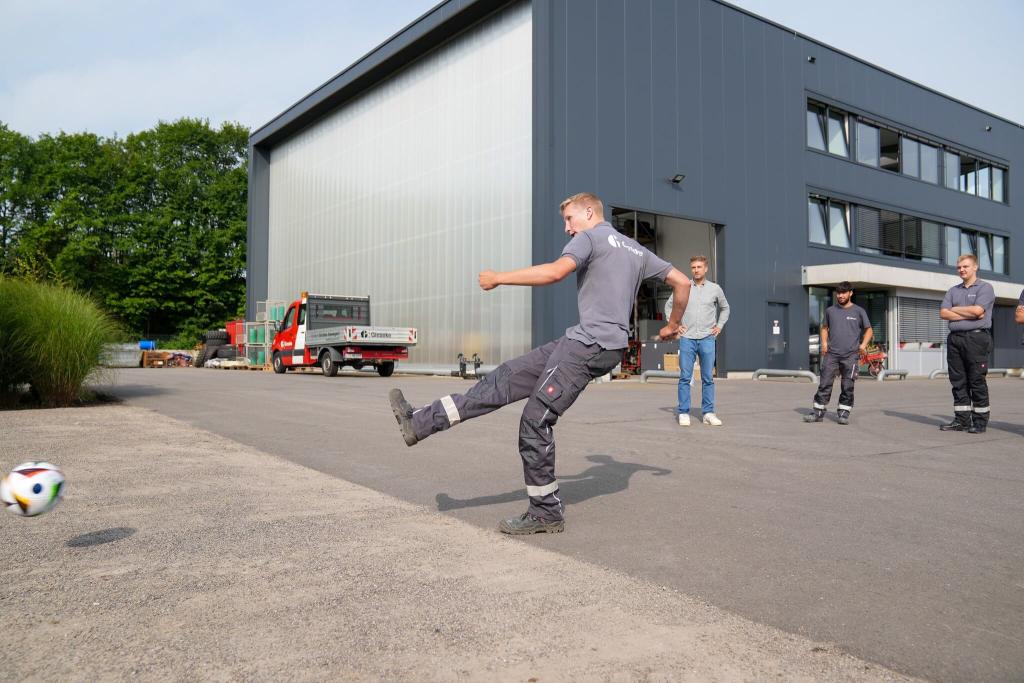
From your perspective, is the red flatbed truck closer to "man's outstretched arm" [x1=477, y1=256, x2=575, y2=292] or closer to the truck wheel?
the truck wheel

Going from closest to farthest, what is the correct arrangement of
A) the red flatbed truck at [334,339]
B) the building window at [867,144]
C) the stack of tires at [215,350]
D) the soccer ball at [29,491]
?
the soccer ball at [29,491] → the red flatbed truck at [334,339] → the building window at [867,144] → the stack of tires at [215,350]

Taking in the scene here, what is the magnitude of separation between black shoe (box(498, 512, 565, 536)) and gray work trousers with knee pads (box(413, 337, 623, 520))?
26 millimetres

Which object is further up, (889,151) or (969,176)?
(889,151)

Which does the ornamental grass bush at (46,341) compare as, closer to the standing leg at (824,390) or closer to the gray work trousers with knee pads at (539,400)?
the gray work trousers with knee pads at (539,400)

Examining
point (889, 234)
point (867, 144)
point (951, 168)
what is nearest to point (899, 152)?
point (867, 144)

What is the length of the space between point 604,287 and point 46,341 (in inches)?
366

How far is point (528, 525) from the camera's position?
3.80 meters

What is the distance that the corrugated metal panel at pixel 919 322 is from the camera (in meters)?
26.9

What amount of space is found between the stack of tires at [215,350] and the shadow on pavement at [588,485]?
30776 millimetres

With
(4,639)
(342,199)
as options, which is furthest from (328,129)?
(4,639)

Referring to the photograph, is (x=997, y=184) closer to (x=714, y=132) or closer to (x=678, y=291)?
(x=714, y=132)

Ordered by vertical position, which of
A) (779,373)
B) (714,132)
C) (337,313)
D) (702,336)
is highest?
(714,132)

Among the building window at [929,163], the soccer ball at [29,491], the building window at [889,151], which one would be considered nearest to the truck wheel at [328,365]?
the soccer ball at [29,491]

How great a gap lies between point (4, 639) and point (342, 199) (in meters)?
30.3
